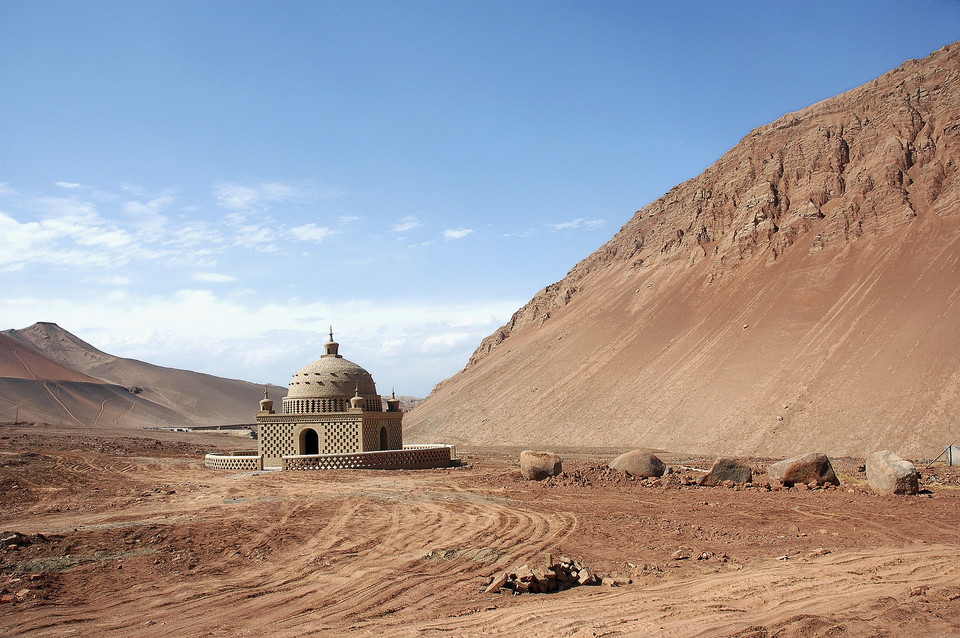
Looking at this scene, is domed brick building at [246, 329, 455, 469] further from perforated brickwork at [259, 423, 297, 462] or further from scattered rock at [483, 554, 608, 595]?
scattered rock at [483, 554, 608, 595]

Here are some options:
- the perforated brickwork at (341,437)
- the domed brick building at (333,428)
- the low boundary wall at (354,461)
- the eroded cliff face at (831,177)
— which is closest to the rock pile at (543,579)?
the low boundary wall at (354,461)

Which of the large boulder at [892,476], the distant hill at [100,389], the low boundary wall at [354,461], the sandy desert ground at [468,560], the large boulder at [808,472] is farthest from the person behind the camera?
the distant hill at [100,389]

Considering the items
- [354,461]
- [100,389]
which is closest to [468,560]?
[354,461]

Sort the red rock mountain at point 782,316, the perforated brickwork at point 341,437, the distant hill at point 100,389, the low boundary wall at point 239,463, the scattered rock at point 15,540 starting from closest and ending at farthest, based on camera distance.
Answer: the scattered rock at point 15,540 → the low boundary wall at point 239,463 → the perforated brickwork at point 341,437 → the red rock mountain at point 782,316 → the distant hill at point 100,389

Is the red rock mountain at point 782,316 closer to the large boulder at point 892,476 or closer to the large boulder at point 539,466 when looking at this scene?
the large boulder at point 892,476

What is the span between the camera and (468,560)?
34.3 ft

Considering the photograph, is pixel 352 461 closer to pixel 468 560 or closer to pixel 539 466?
pixel 539 466

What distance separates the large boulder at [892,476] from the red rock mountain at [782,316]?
52.2 ft

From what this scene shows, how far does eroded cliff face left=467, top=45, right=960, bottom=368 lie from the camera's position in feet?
157

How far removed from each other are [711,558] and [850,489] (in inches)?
363

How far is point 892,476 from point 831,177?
141ft

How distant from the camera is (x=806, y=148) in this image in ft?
184

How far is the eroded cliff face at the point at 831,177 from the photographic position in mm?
47781

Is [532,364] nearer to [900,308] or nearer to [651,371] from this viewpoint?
[651,371]
